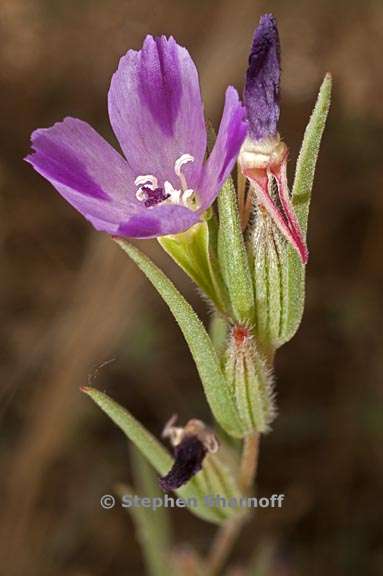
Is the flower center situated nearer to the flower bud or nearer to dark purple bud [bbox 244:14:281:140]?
dark purple bud [bbox 244:14:281:140]

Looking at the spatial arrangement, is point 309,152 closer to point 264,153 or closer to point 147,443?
point 264,153

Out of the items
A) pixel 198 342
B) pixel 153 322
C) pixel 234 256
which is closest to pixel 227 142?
pixel 234 256

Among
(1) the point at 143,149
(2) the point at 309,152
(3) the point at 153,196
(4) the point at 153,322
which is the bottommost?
(4) the point at 153,322

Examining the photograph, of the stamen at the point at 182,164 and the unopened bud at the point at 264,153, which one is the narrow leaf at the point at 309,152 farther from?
the stamen at the point at 182,164

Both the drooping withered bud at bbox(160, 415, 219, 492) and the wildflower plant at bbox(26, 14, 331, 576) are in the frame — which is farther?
the drooping withered bud at bbox(160, 415, 219, 492)

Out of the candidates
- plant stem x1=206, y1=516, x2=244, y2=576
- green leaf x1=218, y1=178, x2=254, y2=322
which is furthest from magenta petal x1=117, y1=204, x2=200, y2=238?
plant stem x1=206, y1=516, x2=244, y2=576

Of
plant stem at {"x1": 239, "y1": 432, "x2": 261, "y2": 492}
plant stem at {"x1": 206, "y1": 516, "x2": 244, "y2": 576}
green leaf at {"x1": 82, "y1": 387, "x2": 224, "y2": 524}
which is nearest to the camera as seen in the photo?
green leaf at {"x1": 82, "y1": 387, "x2": 224, "y2": 524}
